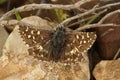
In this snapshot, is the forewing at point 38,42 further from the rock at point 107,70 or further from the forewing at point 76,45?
the rock at point 107,70

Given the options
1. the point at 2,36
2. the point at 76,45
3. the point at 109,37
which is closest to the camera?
the point at 76,45

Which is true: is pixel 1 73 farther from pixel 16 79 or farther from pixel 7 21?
pixel 7 21

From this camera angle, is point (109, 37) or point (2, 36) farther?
point (2, 36)

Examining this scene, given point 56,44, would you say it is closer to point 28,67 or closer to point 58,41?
point 58,41

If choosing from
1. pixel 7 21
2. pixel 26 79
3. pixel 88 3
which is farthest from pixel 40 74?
pixel 88 3

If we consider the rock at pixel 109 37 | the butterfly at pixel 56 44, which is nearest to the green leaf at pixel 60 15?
the rock at pixel 109 37

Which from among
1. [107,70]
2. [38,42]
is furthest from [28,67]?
[107,70]

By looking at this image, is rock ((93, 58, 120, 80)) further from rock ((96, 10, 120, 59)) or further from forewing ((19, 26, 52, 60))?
forewing ((19, 26, 52, 60))

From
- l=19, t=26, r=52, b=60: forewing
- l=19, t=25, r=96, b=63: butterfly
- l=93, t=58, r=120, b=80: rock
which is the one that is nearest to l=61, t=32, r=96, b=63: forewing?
l=19, t=25, r=96, b=63: butterfly
